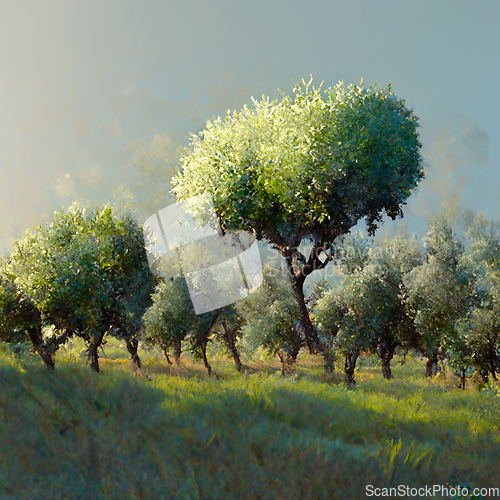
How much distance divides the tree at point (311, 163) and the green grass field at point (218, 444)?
20.7ft

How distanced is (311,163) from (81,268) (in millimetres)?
12138

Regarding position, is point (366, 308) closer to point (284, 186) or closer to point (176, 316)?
point (176, 316)

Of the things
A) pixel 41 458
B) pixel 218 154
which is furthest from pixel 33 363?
pixel 218 154

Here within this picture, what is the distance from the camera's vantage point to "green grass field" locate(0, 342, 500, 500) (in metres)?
5.60

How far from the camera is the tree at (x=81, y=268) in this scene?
666 inches

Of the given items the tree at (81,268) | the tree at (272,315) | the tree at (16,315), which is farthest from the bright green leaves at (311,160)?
the tree at (272,315)

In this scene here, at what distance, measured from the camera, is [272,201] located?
13.9 meters

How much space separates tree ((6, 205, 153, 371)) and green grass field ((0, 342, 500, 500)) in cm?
627

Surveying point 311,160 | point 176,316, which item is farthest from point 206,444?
point 176,316

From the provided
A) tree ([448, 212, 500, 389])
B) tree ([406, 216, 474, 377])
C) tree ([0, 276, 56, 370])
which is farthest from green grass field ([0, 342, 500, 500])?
tree ([406, 216, 474, 377])

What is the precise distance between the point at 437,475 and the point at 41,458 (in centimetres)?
661

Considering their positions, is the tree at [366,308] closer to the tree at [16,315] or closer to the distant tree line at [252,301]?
the distant tree line at [252,301]

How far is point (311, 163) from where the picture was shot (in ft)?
39.9

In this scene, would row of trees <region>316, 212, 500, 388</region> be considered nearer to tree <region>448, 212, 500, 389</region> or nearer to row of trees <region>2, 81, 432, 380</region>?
tree <region>448, 212, 500, 389</region>
